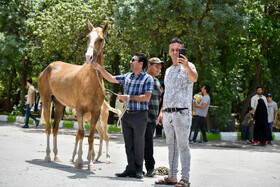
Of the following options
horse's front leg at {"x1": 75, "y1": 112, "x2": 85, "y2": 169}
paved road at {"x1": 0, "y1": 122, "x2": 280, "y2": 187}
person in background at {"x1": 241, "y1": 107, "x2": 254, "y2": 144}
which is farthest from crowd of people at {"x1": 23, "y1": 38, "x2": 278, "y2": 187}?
person in background at {"x1": 241, "y1": 107, "x2": 254, "y2": 144}

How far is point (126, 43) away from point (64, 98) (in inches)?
449

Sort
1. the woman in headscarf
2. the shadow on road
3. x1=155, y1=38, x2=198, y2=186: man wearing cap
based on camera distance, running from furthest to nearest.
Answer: the woman in headscarf → the shadow on road → x1=155, y1=38, x2=198, y2=186: man wearing cap

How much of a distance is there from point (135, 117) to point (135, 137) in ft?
1.15

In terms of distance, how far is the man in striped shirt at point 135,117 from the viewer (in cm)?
726

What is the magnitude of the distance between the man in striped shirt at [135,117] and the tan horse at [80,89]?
70 cm

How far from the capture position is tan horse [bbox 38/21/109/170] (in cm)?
789

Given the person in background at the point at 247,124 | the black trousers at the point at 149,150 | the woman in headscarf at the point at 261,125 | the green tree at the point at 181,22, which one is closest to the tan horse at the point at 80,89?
the black trousers at the point at 149,150

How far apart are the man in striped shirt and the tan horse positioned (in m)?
0.70

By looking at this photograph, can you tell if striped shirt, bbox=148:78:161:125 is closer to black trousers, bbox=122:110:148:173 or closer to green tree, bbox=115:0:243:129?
black trousers, bbox=122:110:148:173

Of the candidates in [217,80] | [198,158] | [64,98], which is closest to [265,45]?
[217,80]

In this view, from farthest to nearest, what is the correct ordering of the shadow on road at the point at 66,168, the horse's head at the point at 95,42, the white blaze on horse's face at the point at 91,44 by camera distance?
the horse's head at the point at 95,42 → the white blaze on horse's face at the point at 91,44 → the shadow on road at the point at 66,168

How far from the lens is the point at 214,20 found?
17.2 meters

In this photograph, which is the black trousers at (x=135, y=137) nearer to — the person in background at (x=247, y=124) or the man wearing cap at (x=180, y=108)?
the man wearing cap at (x=180, y=108)

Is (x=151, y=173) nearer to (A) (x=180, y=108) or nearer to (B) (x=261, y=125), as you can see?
(A) (x=180, y=108)
